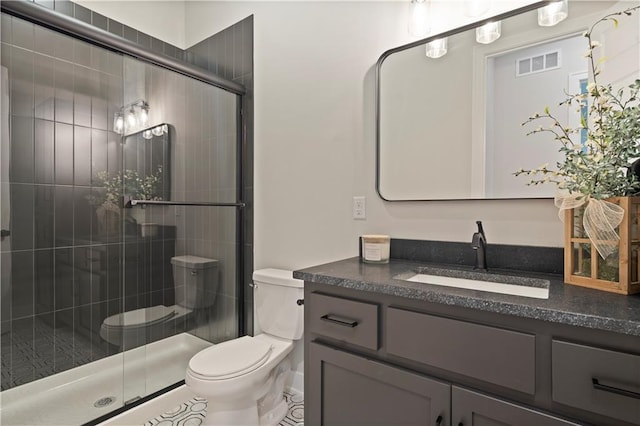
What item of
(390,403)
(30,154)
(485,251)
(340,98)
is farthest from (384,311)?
(30,154)

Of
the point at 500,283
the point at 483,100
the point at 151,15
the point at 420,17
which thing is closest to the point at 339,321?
the point at 500,283

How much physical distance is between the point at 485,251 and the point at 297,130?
4.14 ft

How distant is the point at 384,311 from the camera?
3.49 feet

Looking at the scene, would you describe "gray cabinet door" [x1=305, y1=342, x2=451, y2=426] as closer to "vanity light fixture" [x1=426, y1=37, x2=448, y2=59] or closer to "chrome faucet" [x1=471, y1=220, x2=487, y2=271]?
"chrome faucet" [x1=471, y1=220, x2=487, y2=271]

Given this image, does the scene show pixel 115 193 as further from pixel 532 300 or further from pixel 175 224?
pixel 532 300

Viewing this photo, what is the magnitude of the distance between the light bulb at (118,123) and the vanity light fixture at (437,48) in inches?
70.5

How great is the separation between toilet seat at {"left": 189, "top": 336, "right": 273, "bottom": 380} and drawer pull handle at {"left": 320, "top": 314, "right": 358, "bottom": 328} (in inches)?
24.6

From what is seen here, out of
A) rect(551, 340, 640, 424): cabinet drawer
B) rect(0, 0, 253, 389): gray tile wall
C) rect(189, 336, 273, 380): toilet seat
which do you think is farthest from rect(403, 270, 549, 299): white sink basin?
rect(0, 0, 253, 389): gray tile wall

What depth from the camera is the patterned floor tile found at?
1772mm

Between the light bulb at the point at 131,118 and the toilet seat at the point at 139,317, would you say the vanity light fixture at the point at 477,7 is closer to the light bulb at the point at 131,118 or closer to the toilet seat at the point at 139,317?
the light bulb at the point at 131,118

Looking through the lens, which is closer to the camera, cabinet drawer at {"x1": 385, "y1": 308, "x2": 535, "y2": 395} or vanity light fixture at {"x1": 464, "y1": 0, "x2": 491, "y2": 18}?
cabinet drawer at {"x1": 385, "y1": 308, "x2": 535, "y2": 395}

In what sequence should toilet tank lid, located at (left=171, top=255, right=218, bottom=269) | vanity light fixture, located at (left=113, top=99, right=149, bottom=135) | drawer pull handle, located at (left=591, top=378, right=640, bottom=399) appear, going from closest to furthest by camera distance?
drawer pull handle, located at (left=591, top=378, right=640, bottom=399)
vanity light fixture, located at (left=113, top=99, right=149, bottom=135)
toilet tank lid, located at (left=171, top=255, right=218, bottom=269)

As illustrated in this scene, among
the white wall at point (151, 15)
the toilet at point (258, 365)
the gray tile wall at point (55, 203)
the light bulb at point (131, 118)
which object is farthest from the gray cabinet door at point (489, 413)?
the white wall at point (151, 15)

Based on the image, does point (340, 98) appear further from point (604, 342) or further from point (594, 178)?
point (604, 342)
